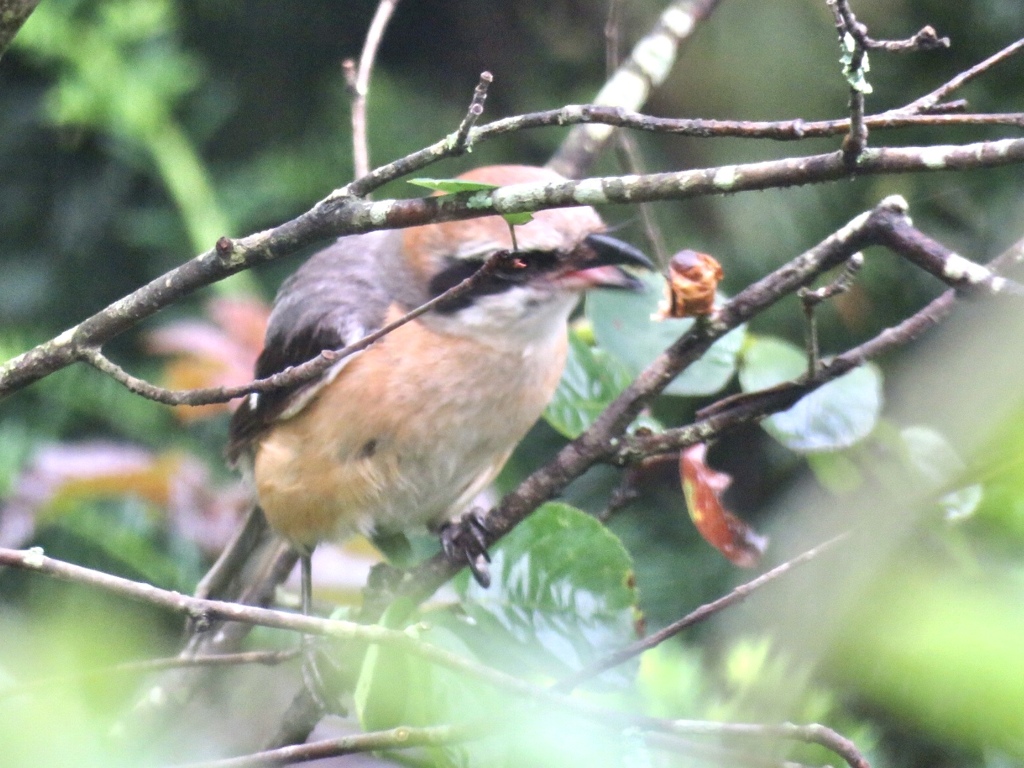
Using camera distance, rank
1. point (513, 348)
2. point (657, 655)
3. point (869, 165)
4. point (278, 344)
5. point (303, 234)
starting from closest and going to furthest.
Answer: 1. point (869, 165)
2. point (303, 234)
3. point (657, 655)
4. point (513, 348)
5. point (278, 344)

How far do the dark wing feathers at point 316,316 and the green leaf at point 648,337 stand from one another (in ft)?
2.16

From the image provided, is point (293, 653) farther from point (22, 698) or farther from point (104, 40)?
point (104, 40)

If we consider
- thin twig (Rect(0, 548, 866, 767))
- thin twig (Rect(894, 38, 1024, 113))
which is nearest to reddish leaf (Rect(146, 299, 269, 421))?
thin twig (Rect(0, 548, 866, 767))

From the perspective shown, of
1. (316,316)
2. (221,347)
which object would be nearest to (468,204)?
(316,316)

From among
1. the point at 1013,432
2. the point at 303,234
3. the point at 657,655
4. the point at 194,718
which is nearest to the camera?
the point at 1013,432

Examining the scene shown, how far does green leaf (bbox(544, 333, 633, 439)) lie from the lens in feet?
6.39

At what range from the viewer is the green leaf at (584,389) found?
1.95 m

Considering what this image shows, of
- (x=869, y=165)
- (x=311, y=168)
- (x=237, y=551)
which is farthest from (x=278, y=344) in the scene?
(x=869, y=165)

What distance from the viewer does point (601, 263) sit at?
2.16 m

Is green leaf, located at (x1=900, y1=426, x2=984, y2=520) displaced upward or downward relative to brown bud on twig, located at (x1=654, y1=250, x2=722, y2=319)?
downward

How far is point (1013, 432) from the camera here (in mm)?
665

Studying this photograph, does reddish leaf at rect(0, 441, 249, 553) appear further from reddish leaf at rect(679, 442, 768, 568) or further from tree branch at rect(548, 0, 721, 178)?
reddish leaf at rect(679, 442, 768, 568)

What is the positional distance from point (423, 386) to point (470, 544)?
1.53ft

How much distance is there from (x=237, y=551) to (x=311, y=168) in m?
1.50
